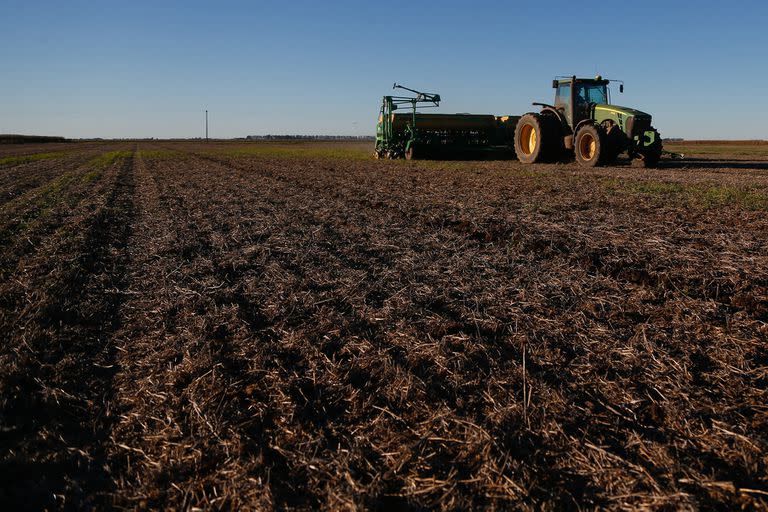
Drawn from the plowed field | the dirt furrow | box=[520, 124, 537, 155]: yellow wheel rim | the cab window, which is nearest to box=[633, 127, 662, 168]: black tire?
the cab window

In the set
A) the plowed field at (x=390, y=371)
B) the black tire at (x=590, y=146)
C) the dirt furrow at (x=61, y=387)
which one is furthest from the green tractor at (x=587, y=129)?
the dirt furrow at (x=61, y=387)

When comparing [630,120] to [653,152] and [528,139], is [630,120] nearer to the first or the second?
[653,152]

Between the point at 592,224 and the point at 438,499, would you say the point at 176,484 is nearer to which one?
the point at 438,499

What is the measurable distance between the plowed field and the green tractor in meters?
9.99

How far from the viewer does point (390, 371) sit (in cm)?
317

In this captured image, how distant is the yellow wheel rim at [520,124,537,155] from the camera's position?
66.8 feet

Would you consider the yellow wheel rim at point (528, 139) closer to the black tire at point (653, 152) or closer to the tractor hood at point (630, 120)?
the tractor hood at point (630, 120)

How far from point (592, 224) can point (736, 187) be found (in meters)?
5.89

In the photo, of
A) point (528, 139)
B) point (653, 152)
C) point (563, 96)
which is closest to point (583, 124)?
point (563, 96)

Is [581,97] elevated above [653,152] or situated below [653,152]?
above

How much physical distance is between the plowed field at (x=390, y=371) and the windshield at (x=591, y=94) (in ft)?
39.4

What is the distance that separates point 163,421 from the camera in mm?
2742

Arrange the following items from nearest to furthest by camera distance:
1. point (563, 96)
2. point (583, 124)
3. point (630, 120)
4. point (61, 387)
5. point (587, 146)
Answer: point (61, 387) → point (630, 120) → point (587, 146) → point (583, 124) → point (563, 96)

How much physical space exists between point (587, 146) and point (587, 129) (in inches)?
36.5
